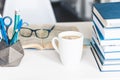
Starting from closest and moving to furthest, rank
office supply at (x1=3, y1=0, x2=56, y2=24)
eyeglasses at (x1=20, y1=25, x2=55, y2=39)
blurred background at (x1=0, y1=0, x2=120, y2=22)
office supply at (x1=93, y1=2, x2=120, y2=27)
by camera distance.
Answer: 1. office supply at (x1=93, y1=2, x2=120, y2=27)
2. eyeglasses at (x1=20, y1=25, x2=55, y2=39)
3. office supply at (x1=3, y1=0, x2=56, y2=24)
4. blurred background at (x1=0, y1=0, x2=120, y2=22)

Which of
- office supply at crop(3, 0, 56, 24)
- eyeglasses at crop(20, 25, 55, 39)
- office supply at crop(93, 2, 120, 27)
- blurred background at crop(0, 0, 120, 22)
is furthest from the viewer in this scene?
blurred background at crop(0, 0, 120, 22)

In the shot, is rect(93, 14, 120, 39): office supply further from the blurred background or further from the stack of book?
the blurred background

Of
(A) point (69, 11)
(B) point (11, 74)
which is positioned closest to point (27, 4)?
(B) point (11, 74)

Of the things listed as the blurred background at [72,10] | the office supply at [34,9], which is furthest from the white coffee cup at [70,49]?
the blurred background at [72,10]

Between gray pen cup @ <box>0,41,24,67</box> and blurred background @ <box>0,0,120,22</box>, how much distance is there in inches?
75.0

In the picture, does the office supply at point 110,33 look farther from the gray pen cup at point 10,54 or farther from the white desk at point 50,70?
the gray pen cup at point 10,54

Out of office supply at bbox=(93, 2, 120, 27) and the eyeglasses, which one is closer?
office supply at bbox=(93, 2, 120, 27)

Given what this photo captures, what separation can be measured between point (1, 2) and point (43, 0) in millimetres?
1336

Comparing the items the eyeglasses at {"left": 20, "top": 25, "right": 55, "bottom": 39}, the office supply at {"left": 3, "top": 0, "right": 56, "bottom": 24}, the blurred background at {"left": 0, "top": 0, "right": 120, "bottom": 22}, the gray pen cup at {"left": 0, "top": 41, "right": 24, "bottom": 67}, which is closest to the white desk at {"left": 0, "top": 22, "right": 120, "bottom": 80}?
the gray pen cup at {"left": 0, "top": 41, "right": 24, "bottom": 67}

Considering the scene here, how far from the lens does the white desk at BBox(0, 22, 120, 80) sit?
0.75 meters

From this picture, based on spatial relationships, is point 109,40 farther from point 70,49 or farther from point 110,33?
point 70,49

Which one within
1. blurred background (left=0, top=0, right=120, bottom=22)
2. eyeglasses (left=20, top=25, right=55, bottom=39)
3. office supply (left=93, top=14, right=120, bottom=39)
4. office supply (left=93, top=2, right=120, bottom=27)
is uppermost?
office supply (left=93, top=2, right=120, bottom=27)

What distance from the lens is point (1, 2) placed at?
2.70 metres

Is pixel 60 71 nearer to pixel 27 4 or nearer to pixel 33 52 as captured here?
pixel 33 52
